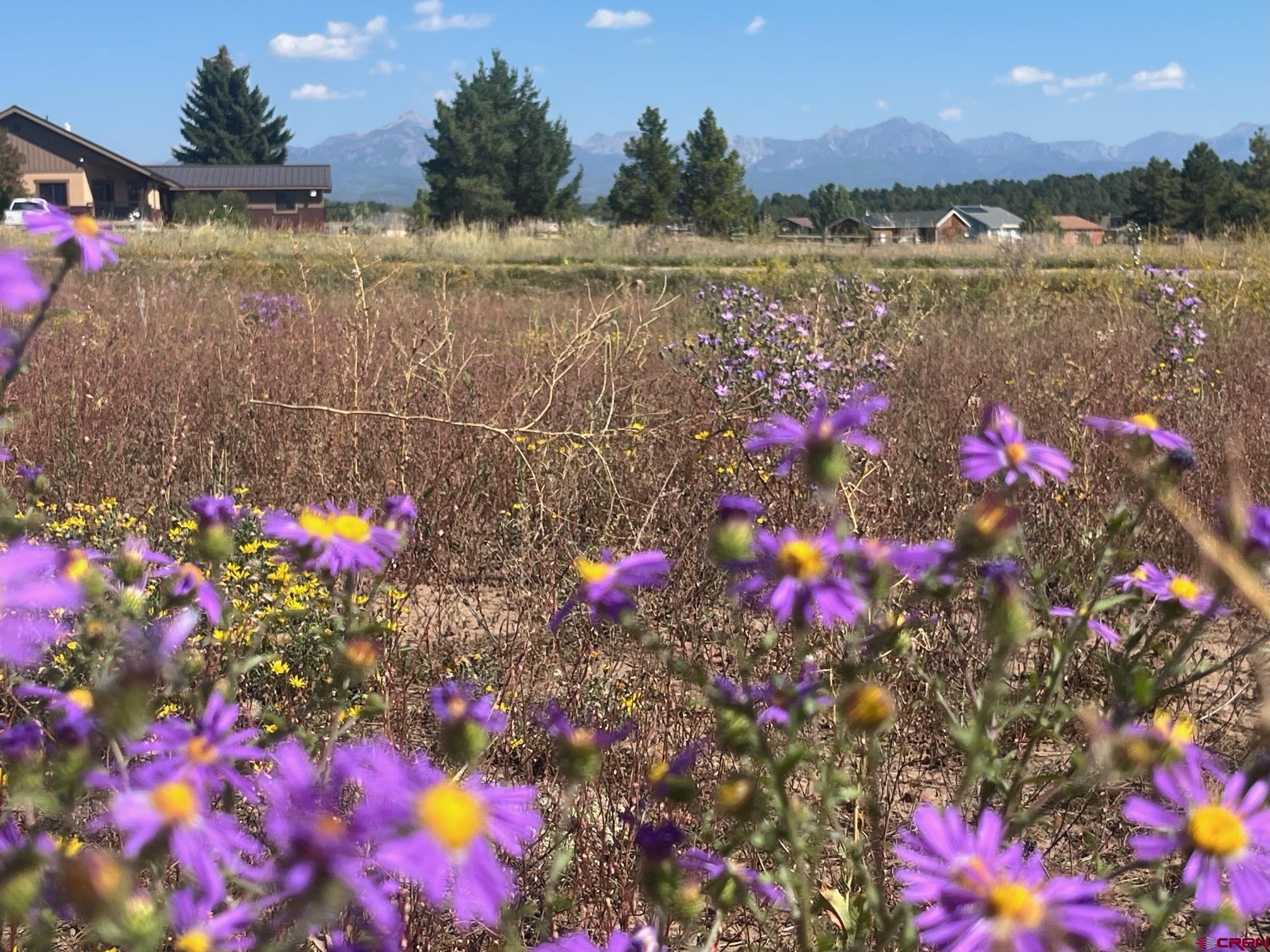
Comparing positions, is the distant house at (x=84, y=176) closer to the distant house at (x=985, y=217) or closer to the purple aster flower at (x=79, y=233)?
the purple aster flower at (x=79, y=233)

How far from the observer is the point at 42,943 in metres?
0.72


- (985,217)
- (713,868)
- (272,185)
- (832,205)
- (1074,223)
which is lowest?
(713,868)

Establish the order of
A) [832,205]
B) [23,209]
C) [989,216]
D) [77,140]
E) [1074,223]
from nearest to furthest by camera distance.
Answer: [23,209]
[77,140]
[832,205]
[1074,223]
[989,216]

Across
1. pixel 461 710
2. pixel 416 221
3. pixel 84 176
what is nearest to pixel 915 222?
pixel 84 176

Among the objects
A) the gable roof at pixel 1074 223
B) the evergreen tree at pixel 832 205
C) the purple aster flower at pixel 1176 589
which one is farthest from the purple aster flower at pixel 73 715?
the gable roof at pixel 1074 223

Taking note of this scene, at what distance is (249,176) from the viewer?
138 ft

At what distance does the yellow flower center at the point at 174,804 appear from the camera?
690mm

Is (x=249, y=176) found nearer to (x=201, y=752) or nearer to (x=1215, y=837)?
(x=201, y=752)

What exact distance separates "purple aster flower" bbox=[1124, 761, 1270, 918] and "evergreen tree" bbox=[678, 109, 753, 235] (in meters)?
39.3

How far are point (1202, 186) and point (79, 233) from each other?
50.0 m

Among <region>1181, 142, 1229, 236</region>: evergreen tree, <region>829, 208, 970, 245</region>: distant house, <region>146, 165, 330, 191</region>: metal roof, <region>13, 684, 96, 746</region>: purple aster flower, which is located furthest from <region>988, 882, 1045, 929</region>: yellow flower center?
<region>829, 208, 970, 245</region>: distant house

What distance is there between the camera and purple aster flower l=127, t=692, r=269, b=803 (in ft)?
2.49

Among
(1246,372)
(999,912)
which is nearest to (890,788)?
(999,912)

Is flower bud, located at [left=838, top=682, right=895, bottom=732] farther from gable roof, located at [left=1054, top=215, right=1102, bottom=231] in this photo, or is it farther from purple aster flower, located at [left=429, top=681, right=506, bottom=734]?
gable roof, located at [left=1054, top=215, right=1102, bottom=231]
